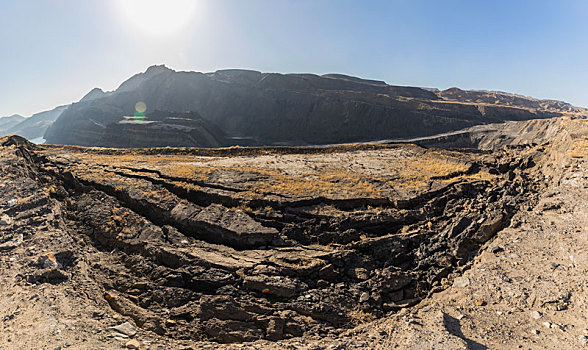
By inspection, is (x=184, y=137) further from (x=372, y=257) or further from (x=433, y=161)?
(x=372, y=257)

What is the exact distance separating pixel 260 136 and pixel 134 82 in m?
111

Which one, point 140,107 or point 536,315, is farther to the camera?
point 140,107

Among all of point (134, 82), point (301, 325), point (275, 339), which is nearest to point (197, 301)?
point (275, 339)

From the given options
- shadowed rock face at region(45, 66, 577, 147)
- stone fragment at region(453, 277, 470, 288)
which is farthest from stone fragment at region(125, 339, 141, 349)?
shadowed rock face at region(45, 66, 577, 147)

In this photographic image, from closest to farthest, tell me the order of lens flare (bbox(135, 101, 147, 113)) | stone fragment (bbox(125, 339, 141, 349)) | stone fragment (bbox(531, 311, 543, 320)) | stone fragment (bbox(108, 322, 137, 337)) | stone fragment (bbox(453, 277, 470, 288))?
stone fragment (bbox(125, 339, 141, 349)) → stone fragment (bbox(531, 311, 543, 320)) → stone fragment (bbox(108, 322, 137, 337)) → stone fragment (bbox(453, 277, 470, 288)) → lens flare (bbox(135, 101, 147, 113))

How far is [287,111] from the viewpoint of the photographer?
7944cm

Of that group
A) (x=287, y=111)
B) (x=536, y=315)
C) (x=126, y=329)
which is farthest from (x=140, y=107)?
(x=536, y=315)

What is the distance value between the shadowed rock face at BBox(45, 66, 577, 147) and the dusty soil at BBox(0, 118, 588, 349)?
55.9 meters

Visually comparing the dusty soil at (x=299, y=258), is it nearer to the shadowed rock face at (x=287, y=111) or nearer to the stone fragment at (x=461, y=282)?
the stone fragment at (x=461, y=282)

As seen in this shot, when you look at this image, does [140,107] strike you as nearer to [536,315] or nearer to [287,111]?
[287,111]

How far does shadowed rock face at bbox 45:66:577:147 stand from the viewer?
66325 mm

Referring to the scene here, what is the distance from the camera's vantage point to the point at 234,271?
7719 millimetres

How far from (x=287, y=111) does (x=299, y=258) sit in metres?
74.2

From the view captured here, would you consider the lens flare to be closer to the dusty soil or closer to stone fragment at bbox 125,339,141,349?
the dusty soil
